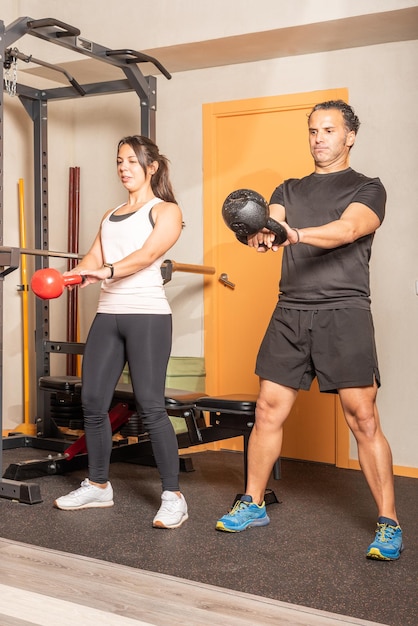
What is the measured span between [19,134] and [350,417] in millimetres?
3079

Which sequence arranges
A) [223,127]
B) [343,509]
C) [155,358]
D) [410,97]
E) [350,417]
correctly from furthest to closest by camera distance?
[223,127] → [410,97] → [343,509] → [155,358] → [350,417]

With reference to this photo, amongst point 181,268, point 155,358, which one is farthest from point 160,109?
point 155,358

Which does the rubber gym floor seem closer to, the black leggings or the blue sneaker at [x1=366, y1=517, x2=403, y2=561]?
the blue sneaker at [x1=366, y1=517, x2=403, y2=561]

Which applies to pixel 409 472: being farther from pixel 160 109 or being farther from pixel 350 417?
pixel 160 109

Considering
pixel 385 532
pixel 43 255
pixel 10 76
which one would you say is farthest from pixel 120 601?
pixel 10 76

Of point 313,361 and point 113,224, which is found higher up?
point 113,224

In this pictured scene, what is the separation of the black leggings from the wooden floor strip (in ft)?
2.11

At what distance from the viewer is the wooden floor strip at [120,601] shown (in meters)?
2.07

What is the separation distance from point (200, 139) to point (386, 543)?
2.81m

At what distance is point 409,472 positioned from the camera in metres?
4.14

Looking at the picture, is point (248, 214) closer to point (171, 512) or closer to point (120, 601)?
point (120, 601)

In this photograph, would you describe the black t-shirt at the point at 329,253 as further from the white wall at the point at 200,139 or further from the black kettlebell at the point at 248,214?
the white wall at the point at 200,139

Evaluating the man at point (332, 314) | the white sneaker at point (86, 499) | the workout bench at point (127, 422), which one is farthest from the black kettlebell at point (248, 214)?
the white sneaker at point (86, 499)

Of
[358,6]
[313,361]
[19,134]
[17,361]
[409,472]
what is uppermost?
[358,6]
